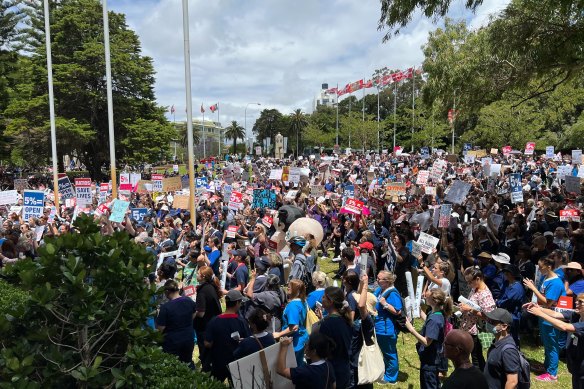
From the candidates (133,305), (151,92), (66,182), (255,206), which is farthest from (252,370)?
(151,92)

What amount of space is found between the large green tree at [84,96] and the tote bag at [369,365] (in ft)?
132

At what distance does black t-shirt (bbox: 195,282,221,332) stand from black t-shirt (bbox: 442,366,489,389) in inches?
134

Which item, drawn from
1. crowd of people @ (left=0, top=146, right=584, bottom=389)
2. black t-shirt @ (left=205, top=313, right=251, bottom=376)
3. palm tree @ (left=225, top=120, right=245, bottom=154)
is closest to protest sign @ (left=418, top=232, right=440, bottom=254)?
crowd of people @ (left=0, top=146, right=584, bottom=389)

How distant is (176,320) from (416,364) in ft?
12.7

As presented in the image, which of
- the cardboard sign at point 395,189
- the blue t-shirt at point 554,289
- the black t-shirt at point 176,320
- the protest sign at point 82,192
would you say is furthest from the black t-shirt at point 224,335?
the protest sign at point 82,192

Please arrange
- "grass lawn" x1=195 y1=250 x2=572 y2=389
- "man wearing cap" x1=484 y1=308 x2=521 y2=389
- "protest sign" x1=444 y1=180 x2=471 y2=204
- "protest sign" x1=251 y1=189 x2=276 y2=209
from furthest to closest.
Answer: "protest sign" x1=251 y1=189 x2=276 y2=209 < "protest sign" x1=444 y1=180 x2=471 y2=204 < "grass lawn" x1=195 y1=250 x2=572 y2=389 < "man wearing cap" x1=484 y1=308 x2=521 y2=389

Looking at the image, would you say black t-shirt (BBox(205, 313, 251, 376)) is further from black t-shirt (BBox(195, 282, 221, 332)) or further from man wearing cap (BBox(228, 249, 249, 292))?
man wearing cap (BBox(228, 249, 249, 292))

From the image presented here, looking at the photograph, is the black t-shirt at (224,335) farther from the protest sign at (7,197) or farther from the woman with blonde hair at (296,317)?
the protest sign at (7,197)

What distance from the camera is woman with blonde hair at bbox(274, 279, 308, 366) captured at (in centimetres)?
583

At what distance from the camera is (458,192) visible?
13641mm

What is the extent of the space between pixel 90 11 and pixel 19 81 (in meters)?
8.87

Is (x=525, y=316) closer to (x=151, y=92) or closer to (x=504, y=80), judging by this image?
(x=504, y=80)

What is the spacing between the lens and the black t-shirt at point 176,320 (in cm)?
599

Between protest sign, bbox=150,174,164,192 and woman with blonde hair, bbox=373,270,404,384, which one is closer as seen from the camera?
woman with blonde hair, bbox=373,270,404,384
